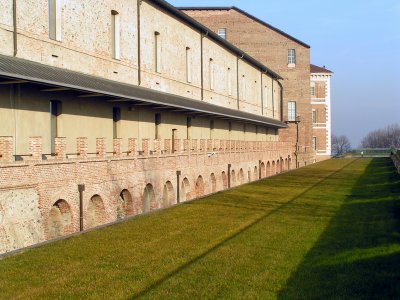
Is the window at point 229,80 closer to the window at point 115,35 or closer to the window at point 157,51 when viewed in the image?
the window at point 157,51

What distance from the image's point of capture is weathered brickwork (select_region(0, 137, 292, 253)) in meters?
13.3

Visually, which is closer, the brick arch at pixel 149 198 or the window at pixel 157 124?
the brick arch at pixel 149 198

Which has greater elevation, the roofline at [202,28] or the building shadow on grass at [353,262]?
the roofline at [202,28]

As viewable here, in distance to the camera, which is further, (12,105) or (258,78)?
(258,78)

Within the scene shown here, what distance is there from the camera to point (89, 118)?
1995cm

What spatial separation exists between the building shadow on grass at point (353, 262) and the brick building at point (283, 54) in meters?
46.4

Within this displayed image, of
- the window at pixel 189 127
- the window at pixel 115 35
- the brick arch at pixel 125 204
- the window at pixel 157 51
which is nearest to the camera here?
the brick arch at pixel 125 204

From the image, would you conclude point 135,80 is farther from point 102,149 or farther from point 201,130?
point 201,130

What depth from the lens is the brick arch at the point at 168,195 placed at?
24.1 metres

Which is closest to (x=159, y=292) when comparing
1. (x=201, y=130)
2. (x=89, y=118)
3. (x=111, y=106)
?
(x=89, y=118)

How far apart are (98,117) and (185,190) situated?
7.39 m

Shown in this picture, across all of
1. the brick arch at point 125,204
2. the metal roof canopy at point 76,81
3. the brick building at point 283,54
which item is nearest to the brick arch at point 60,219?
the metal roof canopy at point 76,81

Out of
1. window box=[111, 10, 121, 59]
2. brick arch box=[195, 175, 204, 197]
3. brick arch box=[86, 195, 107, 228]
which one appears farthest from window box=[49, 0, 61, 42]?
brick arch box=[195, 175, 204, 197]

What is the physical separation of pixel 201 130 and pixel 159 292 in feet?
83.7
